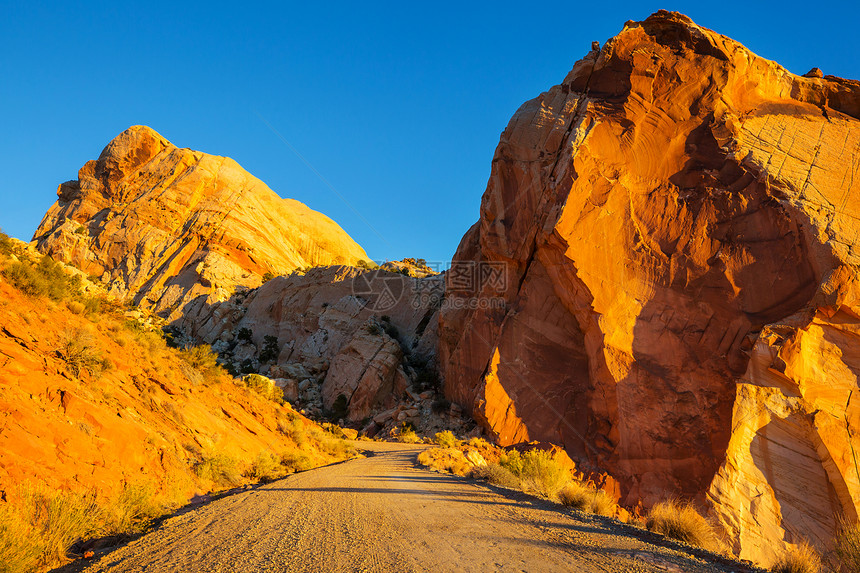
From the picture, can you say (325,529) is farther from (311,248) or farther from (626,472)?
(311,248)

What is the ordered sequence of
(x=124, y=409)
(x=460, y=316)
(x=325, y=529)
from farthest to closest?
(x=460, y=316), (x=124, y=409), (x=325, y=529)

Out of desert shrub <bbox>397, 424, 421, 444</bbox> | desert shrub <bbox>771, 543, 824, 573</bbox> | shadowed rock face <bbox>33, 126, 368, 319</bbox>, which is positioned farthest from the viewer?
shadowed rock face <bbox>33, 126, 368, 319</bbox>

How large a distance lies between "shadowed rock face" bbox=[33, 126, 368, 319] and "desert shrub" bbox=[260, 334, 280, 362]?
873cm

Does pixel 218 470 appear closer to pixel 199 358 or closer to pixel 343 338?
pixel 199 358

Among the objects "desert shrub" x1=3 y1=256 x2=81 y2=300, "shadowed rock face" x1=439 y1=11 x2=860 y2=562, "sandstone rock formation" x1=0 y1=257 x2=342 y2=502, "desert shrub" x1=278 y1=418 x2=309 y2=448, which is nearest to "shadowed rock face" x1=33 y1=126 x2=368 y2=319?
"desert shrub" x1=278 y1=418 x2=309 y2=448

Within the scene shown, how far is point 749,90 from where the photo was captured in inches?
779

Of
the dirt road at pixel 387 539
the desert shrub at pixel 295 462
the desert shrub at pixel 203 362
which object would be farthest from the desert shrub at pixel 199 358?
the dirt road at pixel 387 539

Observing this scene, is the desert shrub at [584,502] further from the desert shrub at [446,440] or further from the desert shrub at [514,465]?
the desert shrub at [446,440]

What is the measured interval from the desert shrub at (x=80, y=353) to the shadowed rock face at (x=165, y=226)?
34.9 metres

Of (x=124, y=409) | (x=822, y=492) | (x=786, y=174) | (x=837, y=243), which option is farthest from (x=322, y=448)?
(x=786, y=174)

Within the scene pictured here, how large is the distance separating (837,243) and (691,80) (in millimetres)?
9856

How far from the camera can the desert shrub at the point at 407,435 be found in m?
23.1

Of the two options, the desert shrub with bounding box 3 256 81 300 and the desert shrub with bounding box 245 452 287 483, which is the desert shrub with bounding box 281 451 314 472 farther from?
the desert shrub with bounding box 3 256 81 300

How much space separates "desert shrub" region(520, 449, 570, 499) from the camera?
9.70 metres
